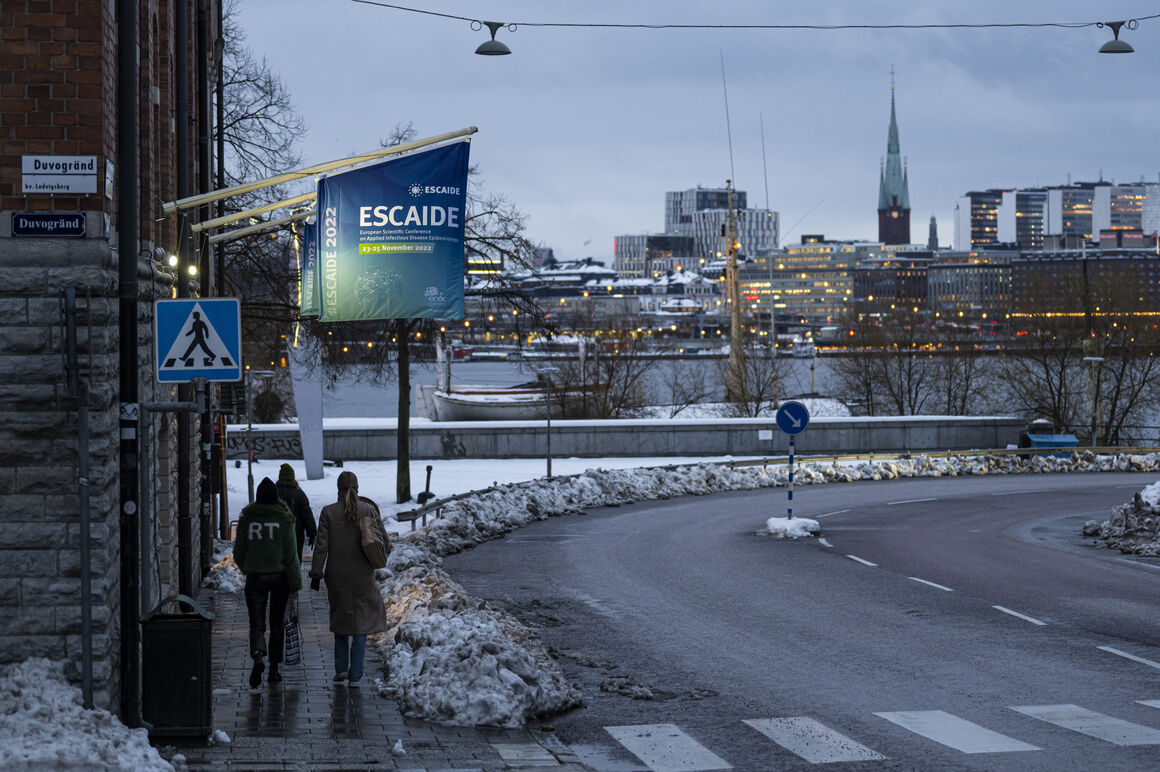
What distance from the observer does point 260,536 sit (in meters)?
12.2

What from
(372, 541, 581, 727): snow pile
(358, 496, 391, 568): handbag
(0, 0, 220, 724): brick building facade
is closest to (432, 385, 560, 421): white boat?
(372, 541, 581, 727): snow pile

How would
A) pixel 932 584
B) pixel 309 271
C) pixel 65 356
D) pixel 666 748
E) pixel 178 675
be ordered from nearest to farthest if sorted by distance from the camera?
pixel 65 356 → pixel 178 675 → pixel 666 748 → pixel 309 271 → pixel 932 584

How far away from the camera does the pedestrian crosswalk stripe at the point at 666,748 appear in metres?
9.96

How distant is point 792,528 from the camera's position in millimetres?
26188

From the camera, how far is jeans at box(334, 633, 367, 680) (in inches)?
481

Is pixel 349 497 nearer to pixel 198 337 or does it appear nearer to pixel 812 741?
pixel 198 337

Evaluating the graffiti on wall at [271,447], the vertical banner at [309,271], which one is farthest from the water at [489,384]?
the vertical banner at [309,271]

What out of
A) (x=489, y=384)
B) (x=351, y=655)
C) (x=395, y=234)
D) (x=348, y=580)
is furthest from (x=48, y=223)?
(x=489, y=384)

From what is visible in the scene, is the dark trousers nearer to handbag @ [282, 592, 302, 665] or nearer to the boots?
the boots

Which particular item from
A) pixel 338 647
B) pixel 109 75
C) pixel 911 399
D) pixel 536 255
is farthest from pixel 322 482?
pixel 911 399

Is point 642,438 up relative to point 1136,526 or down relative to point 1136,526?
up

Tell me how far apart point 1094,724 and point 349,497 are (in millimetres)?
6417

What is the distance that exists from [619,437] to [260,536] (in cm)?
3253

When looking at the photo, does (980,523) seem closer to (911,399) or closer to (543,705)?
(543,705)
